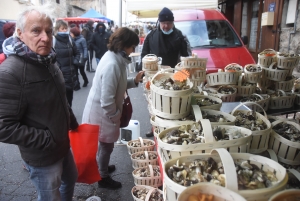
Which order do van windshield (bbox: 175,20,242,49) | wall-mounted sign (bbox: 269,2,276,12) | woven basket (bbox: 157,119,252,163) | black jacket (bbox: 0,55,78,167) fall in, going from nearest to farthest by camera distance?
woven basket (bbox: 157,119,252,163), black jacket (bbox: 0,55,78,167), van windshield (bbox: 175,20,242,49), wall-mounted sign (bbox: 269,2,276,12)

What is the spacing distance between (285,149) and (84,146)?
1617 mm

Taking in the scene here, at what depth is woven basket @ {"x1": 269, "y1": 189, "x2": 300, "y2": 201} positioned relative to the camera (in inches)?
38.5

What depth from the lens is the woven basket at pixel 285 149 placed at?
168 centimetres

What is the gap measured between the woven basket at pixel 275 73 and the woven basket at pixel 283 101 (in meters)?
0.19

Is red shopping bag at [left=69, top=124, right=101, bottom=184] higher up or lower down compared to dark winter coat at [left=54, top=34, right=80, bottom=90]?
lower down

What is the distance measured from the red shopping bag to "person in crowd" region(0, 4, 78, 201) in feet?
1.32

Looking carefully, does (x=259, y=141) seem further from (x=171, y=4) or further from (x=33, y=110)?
(x=171, y=4)

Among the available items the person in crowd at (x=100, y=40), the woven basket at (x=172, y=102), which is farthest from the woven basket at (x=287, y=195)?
the person in crowd at (x=100, y=40)

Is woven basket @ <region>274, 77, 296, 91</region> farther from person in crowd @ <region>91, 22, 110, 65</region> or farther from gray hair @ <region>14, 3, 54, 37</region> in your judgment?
person in crowd @ <region>91, 22, 110, 65</region>

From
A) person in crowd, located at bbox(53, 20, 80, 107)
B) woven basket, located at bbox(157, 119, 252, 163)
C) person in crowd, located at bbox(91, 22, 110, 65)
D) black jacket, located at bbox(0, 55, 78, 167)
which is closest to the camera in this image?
woven basket, located at bbox(157, 119, 252, 163)

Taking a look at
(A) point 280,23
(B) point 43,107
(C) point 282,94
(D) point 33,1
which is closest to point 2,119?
(B) point 43,107

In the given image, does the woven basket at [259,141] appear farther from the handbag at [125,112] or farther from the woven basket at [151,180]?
the handbag at [125,112]

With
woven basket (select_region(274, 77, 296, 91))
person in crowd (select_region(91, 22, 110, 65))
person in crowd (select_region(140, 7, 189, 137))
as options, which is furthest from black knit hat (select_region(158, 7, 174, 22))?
person in crowd (select_region(91, 22, 110, 65))

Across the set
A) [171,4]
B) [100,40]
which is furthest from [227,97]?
[100,40]
